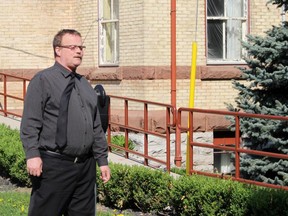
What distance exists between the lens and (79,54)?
6414mm

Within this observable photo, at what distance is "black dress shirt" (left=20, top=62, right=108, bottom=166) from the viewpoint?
20.6 ft

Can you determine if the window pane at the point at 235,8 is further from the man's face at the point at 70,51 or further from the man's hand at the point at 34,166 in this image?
Result: the man's hand at the point at 34,166

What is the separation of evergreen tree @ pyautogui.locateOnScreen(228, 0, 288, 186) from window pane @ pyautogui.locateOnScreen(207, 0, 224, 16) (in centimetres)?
420

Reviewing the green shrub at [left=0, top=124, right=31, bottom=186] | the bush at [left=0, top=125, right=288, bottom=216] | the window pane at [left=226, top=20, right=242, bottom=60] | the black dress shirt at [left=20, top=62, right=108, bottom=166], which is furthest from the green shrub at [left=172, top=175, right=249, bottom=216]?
the window pane at [left=226, top=20, right=242, bottom=60]

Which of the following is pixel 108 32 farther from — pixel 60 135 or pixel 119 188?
pixel 60 135

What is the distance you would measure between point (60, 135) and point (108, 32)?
10433 millimetres

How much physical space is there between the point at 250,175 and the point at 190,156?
3.47 ft

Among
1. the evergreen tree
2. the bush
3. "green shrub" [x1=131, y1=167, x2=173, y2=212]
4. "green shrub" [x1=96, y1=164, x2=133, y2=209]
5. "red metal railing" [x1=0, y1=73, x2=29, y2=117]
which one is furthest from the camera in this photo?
"red metal railing" [x1=0, y1=73, x2=29, y2=117]

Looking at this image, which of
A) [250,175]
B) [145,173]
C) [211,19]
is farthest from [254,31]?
[145,173]

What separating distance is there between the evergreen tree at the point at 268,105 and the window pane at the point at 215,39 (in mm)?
4004

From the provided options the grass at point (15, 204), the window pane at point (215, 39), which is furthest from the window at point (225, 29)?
the grass at point (15, 204)

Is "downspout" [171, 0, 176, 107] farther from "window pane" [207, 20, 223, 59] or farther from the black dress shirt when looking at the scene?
the black dress shirt

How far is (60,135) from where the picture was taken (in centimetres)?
626

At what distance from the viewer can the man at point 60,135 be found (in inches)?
247
